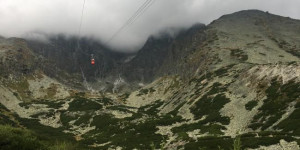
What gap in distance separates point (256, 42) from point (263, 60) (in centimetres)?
4516

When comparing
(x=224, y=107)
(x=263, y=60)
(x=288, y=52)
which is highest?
(x=288, y=52)

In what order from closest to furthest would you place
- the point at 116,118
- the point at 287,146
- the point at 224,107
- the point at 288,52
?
the point at 287,146, the point at 224,107, the point at 116,118, the point at 288,52

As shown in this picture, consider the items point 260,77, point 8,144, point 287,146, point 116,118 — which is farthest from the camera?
point 116,118

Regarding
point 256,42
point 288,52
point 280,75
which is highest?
point 256,42

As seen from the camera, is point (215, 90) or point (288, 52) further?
point (288, 52)

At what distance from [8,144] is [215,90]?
79072 mm

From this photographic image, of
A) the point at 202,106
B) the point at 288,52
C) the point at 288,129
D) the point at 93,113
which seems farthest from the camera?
the point at 288,52

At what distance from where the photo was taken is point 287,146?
3806 cm

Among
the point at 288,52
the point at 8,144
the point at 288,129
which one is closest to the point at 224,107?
the point at 288,129

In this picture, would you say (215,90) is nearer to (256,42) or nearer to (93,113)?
(93,113)

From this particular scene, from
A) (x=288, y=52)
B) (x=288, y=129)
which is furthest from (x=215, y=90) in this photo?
(x=288, y=52)

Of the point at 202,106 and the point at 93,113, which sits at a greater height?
the point at 93,113

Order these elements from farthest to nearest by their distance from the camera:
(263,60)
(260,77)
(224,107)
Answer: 1. (263,60)
2. (260,77)
3. (224,107)

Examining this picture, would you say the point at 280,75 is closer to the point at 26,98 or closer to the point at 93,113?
the point at 93,113
